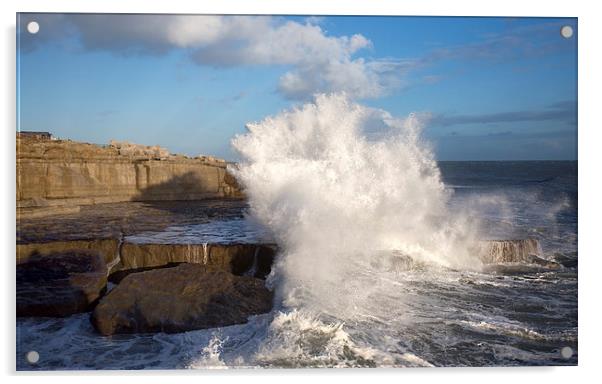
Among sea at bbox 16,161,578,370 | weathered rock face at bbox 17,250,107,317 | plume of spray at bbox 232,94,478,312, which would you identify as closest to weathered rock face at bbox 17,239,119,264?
weathered rock face at bbox 17,250,107,317

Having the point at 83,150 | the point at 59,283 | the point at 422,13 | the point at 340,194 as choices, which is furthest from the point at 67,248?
the point at 422,13

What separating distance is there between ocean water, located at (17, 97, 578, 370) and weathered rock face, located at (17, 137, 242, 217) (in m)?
0.99

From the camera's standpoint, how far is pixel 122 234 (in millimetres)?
4984

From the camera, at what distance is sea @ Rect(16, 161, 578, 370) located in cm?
338

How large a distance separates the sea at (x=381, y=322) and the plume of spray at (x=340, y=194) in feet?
0.11

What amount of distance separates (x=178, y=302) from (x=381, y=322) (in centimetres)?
167

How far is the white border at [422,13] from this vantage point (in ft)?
11.0

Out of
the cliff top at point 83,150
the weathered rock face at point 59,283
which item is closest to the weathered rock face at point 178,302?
the weathered rock face at point 59,283

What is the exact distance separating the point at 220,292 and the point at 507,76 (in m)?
3.07

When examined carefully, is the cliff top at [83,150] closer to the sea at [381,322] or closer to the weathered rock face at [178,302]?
the sea at [381,322]

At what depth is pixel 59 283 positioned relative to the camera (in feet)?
13.2
